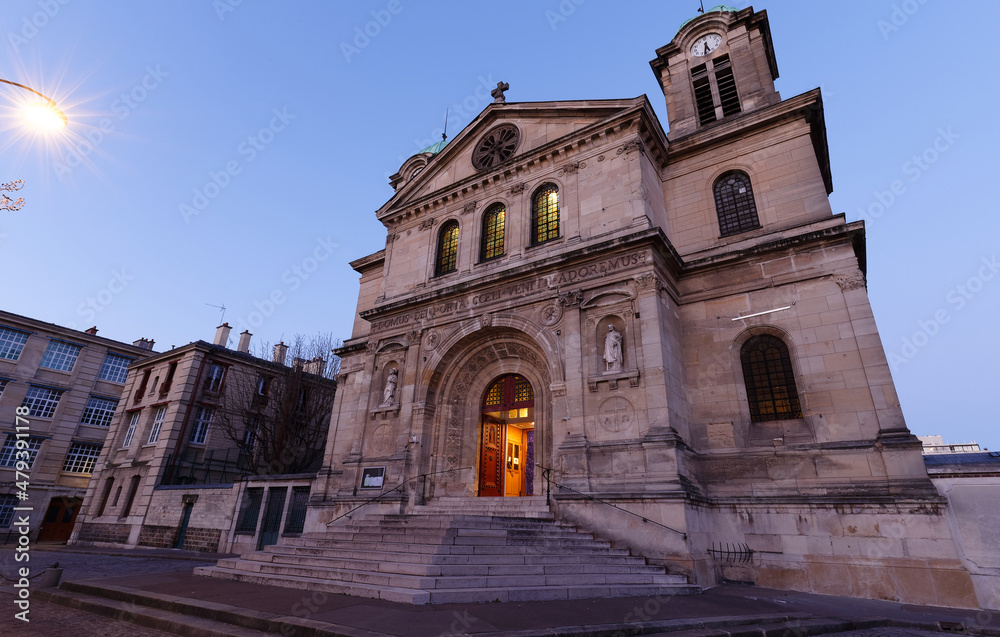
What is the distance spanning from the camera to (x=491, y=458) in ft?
58.5

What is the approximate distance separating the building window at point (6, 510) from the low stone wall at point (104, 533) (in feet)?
15.4

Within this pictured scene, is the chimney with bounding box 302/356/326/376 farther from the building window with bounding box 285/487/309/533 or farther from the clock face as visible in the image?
the clock face

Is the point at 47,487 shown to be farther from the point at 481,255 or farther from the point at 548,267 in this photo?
the point at 548,267

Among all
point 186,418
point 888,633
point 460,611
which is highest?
point 186,418

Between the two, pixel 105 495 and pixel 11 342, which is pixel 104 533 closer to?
pixel 105 495

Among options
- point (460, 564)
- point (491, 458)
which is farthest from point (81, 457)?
point (460, 564)

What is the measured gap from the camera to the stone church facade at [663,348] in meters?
11.8

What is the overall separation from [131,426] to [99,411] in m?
5.93

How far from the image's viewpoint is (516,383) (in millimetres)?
17812

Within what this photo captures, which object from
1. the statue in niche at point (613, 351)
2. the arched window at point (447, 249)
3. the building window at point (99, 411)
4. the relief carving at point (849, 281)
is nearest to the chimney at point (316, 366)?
the building window at point (99, 411)

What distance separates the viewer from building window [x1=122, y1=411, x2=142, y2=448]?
3085 centimetres

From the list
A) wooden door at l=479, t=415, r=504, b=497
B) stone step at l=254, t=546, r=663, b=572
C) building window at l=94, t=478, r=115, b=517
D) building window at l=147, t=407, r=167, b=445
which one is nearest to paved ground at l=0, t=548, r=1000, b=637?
stone step at l=254, t=546, r=663, b=572

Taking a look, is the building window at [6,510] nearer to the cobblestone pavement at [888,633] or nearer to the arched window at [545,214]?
the arched window at [545,214]

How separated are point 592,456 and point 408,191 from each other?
49.2 feet
